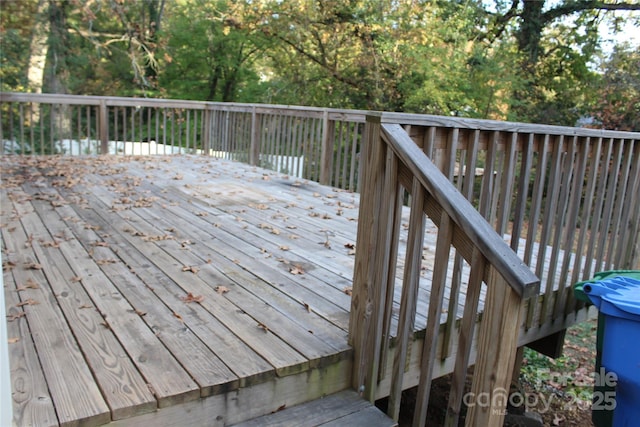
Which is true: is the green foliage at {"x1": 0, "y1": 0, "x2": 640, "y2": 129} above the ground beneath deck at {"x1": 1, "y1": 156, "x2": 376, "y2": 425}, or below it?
above

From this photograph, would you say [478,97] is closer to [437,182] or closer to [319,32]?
[319,32]

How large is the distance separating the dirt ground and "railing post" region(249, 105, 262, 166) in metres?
4.54

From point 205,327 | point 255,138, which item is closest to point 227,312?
point 205,327

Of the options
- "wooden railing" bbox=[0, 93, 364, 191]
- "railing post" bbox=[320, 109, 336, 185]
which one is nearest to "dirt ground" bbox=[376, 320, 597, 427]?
"wooden railing" bbox=[0, 93, 364, 191]

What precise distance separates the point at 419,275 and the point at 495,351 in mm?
406

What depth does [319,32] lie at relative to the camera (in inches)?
467

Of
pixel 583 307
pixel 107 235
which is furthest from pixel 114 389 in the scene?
pixel 583 307

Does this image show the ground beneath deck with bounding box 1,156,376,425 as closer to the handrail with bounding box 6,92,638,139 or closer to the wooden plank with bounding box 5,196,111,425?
the wooden plank with bounding box 5,196,111,425

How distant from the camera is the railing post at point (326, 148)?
20.0ft

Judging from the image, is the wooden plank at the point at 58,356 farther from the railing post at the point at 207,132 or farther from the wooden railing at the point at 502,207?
the railing post at the point at 207,132

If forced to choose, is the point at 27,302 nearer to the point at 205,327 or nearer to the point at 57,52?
the point at 205,327

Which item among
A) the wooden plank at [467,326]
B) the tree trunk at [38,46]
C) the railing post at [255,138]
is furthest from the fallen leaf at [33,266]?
the tree trunk at [38,46]

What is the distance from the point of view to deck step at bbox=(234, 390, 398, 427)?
1.79 metres

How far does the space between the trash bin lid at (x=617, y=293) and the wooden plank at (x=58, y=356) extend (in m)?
2.17
